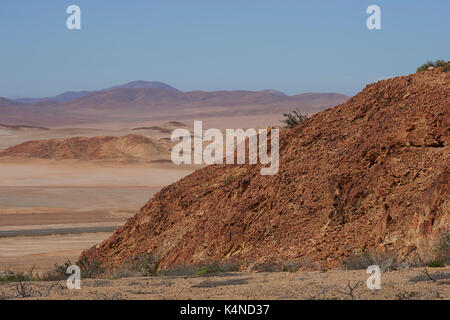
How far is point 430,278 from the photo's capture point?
8.28 metres

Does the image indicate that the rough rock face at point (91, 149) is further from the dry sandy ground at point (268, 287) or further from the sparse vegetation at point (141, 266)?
the dry sandy ground at point (268, 287)

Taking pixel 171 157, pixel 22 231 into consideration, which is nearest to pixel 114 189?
pixel 22 231

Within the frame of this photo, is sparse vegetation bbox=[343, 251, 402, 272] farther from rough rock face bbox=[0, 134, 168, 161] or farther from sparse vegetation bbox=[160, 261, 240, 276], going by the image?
rough rock face bbox=[0, 134, 168, 161]

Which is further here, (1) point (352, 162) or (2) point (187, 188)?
(2) point (187, 188)

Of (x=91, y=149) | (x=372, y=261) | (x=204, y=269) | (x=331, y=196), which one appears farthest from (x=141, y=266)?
(x=91, y=149)

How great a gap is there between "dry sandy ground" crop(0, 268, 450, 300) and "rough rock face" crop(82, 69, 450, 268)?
1.50 m

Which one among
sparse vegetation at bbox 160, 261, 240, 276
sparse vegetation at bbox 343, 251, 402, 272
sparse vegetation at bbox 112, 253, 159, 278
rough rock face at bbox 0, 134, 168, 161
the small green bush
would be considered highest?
the small green bush

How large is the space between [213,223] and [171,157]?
5887 cm

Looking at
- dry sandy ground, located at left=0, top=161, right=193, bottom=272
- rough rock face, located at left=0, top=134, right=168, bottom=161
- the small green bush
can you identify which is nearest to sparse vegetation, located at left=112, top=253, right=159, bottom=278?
the small green bush

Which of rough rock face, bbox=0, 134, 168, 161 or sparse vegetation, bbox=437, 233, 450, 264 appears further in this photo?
rough rock face, bbox=0, 134, 168, 161

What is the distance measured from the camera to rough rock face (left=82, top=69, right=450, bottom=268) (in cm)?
1127

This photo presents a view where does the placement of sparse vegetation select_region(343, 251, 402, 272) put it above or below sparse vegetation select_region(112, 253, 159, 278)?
above

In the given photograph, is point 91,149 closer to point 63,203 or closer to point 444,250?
point 63,203

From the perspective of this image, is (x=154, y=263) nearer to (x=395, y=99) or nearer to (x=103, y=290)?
(x=103, y=290)
